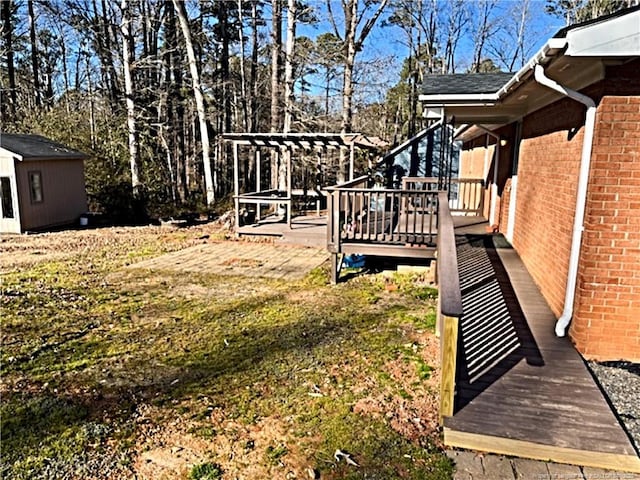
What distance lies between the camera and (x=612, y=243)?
4117 millimetres

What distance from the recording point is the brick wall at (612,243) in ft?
13.0

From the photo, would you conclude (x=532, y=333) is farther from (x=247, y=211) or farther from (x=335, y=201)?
(x=247, y=211)

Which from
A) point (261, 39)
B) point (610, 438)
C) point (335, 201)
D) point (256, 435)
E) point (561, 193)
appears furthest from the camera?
point (261, 39)

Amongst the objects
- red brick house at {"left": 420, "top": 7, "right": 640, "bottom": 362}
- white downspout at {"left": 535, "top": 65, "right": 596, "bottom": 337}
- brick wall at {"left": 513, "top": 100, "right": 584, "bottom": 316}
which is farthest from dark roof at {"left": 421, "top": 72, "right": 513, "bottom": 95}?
white downspout at {"left": 535, "top": 65, "right": 596, "bottom": 337}

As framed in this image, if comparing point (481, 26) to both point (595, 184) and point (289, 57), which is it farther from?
point (595, 184)

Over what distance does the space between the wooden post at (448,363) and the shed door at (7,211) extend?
13645mm

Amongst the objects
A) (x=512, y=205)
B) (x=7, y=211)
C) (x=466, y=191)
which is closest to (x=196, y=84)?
(x=7, y=211)

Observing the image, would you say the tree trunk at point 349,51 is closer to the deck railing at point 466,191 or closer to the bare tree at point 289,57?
the bare tree at point 289,57

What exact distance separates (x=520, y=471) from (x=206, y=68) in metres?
28.2

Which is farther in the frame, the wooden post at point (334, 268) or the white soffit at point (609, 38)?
the wooden post at point (334, 268)

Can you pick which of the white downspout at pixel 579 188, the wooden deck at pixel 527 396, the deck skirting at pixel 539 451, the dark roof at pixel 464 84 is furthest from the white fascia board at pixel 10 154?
the deck skirting at pixel 539 451

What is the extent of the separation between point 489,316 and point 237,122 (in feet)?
77.6

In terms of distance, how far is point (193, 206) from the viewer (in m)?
17.0

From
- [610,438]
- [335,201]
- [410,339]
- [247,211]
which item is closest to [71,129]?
[247,211]
